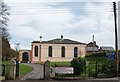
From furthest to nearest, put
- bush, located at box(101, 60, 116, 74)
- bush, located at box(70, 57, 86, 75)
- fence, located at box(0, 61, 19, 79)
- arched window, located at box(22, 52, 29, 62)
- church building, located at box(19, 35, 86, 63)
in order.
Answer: arched window, located at box(22, 52, 29, 62), church building, located at box(19, 35, 86, 63), bush, located at box(101, 60, 116, 74), bush, located at box(70, 57, 86, 75), fence, located at box(0, 61, 19, 79)

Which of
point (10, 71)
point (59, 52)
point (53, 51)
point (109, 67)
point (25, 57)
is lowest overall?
point (10, 71)

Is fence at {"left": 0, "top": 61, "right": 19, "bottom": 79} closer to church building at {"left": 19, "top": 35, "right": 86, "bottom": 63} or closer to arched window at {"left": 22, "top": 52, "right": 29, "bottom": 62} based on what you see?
church building at {"left": 19, "top": 35, "right": 86, "bottom": 63}

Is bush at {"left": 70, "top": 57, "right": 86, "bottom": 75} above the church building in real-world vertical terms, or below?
below

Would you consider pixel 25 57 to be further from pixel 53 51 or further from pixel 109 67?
pixel 109 67

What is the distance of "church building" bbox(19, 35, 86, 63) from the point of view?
324 feet

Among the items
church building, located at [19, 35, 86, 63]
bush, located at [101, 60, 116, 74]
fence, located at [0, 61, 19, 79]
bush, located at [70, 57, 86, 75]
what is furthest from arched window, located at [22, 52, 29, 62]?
fence, located at [0, 61, 19, 79]

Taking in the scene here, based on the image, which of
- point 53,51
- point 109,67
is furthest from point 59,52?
point 109,67

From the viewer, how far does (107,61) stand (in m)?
39.7

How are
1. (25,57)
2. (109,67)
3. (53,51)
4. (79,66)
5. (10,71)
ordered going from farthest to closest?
(25,57) < (53,51) < (109,67) < (79,66) < (10,71)

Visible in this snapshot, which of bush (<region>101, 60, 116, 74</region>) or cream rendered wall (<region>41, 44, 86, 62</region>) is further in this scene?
cream rendered wall (<region>41, 44, 86, 62</region>)

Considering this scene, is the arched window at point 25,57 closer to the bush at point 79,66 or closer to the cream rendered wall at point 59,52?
the cream rendered wall at point 59,52

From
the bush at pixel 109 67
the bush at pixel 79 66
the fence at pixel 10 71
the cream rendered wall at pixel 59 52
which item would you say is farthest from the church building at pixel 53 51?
the fence at pixel 10 71

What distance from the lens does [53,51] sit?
331 feet

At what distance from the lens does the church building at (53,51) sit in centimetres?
9875
